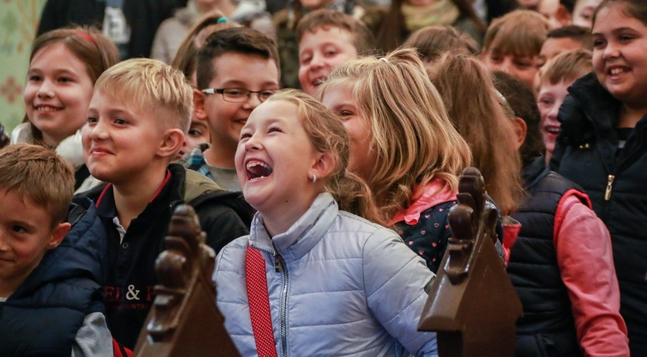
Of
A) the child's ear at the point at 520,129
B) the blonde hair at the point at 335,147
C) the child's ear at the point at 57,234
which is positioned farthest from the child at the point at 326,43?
the child's ear at the point at 57,234

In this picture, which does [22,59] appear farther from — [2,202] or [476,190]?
[476,190]

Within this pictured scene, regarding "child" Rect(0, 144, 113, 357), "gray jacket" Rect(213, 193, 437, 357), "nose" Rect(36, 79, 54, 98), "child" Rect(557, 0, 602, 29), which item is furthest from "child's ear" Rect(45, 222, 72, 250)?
"child" Rect(557, 0, 602, 29)

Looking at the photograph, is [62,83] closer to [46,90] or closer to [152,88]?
[46,90]

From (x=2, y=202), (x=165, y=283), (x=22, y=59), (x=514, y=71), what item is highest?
(x=165, y=283)

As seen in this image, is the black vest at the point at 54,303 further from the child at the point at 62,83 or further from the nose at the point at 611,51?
the nose at the point at 611,51

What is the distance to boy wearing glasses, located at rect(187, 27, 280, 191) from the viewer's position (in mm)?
3971

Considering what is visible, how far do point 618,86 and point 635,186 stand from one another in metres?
0.45

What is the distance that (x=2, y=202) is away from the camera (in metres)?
2.81

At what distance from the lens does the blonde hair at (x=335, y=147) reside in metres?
2.74

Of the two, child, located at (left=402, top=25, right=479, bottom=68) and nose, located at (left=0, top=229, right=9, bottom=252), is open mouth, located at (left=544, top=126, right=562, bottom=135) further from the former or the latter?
nose, located at (left=0, top=229, right=9, bottom=252)

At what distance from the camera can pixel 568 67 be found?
446cm

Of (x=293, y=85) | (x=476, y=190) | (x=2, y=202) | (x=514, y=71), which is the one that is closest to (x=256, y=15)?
(x=293, y=85)

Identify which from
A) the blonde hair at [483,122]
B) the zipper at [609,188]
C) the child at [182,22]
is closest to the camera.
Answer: the blonde hair at [483,122]

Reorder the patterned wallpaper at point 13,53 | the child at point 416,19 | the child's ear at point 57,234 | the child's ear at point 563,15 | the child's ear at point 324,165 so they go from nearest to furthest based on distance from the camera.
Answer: the child's ear at point 324,165 → the child's ear at point 57,234 → the child at point 416,19 → the child's ear at point 563,15 → the patterned wallpaper at point 13,53
